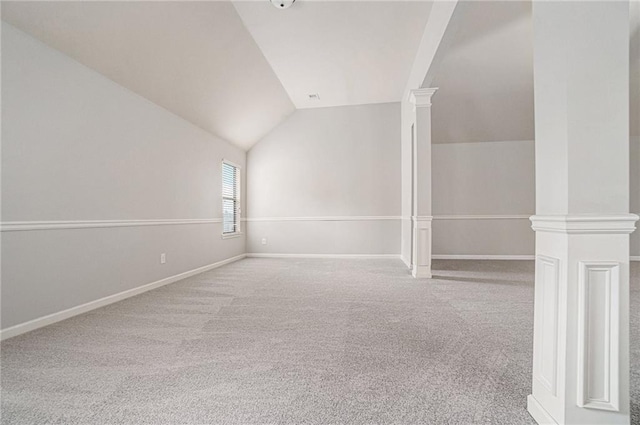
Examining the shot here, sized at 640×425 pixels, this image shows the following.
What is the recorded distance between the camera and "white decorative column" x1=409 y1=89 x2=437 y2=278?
4020 mm

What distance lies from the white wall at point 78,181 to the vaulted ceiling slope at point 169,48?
14 cm

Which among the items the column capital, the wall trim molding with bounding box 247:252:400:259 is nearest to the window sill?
the wall trim molding with bounding box 247:252:400:259

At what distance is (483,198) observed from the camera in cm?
597

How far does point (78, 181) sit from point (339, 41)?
3.12 metres

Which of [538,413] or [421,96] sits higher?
[421,96]

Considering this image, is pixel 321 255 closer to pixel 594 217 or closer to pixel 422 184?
pixel 422 184

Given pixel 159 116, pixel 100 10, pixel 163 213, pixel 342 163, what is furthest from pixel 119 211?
pixel 342 163

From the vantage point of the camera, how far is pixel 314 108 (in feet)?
19.8

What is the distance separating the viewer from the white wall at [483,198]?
19.2 feet

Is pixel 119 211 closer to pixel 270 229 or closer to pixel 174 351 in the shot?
pixel 174 351

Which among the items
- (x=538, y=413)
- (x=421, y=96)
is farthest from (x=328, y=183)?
(x=538, y=413)

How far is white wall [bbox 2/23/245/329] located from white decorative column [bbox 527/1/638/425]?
125 inches

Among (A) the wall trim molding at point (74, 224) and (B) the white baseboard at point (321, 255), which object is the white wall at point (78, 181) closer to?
(A) the wall trim molding at point (74, 224)

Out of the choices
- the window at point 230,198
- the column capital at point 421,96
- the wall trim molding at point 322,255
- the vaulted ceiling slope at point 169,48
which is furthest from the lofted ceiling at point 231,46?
the wall trim molding at point 322,255
